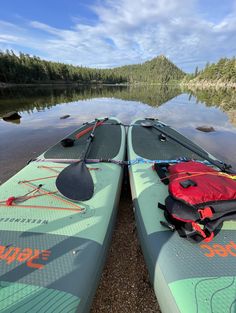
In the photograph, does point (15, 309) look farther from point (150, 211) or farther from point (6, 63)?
point (6, 63)

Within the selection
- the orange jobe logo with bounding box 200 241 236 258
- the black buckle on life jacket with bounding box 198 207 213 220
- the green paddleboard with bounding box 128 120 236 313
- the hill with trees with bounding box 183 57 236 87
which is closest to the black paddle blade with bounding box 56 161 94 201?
the green paddleboard with bounding box 128 120 236 313

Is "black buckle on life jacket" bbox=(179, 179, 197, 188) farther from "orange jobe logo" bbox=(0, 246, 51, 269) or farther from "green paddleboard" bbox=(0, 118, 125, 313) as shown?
"orange jobe logo" bbox=(0, 246, 51, 269)

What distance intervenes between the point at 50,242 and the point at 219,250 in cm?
195

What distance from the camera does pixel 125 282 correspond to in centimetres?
253

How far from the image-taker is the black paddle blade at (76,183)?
2935 millimetres

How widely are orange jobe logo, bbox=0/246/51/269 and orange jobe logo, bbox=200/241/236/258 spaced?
1.76m

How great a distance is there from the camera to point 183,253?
2.03m

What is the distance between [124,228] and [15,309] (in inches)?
85.9

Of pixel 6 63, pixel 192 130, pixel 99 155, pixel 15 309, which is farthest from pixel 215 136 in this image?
pixel 6 63

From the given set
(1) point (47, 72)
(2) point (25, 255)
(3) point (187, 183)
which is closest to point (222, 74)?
(1) point (47, 72)

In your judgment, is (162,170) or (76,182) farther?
(162,170)

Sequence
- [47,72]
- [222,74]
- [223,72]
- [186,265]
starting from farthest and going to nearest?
[222,74] < [223,72] < [47,72] < [186,265]

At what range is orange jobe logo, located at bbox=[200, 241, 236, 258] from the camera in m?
2.00

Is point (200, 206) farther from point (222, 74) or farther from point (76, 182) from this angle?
point (222, 74)
